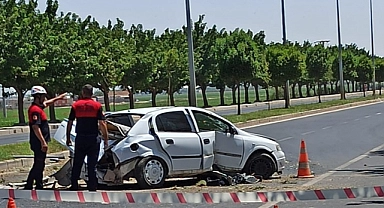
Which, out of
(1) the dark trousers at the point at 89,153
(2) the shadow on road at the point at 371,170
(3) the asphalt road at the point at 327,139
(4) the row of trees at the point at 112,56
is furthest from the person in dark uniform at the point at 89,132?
(4) the row of trees at the point at 112,56

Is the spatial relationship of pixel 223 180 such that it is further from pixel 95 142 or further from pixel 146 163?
pixel 95 142

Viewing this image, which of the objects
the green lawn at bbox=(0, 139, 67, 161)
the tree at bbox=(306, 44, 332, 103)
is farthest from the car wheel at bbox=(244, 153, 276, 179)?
the tree at bbox=(306, 44, 332, 103)

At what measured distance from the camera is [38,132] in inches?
450

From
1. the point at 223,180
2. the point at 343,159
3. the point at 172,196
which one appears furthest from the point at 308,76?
the point at 172,196

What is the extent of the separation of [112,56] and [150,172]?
107ft

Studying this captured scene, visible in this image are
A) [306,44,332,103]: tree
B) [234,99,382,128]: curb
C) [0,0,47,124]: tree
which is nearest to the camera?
[234,99,382,128]: curb

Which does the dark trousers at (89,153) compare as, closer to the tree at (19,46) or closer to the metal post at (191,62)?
the metal post at (191,62)

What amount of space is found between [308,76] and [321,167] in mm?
51898

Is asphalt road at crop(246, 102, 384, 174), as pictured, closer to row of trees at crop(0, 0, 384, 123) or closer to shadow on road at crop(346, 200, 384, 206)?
shadow on road at crop(346, 200, 384, 206)

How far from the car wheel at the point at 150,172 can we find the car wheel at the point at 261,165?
5.80 feet

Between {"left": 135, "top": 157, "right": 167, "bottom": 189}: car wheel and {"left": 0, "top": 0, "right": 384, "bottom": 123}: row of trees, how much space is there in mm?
22944

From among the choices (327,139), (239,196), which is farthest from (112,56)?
(239,196)

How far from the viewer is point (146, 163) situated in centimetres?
1219

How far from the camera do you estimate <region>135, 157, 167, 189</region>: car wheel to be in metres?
12.1
